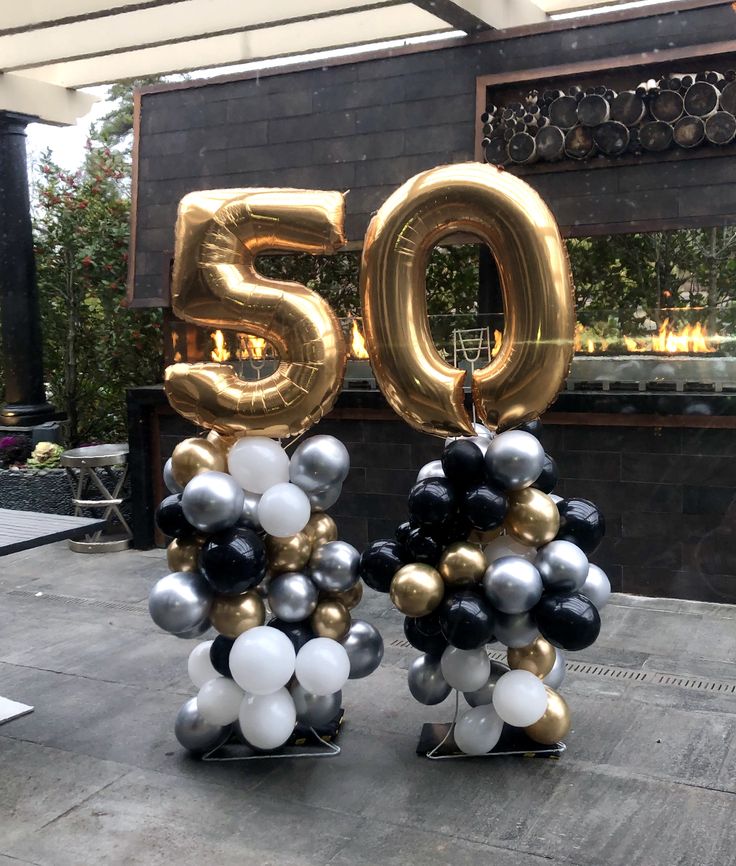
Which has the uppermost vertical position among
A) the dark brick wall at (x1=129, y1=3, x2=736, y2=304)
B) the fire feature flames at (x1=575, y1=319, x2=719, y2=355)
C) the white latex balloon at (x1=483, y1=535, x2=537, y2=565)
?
the dark brick wall at (x1=129, y1=3, x2=736, y2=304)

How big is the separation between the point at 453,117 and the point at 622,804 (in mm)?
5576

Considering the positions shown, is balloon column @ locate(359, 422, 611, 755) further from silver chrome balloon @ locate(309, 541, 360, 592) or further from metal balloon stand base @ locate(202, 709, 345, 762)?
metal balloon stand base @ locate(202, 709, 345, 762)

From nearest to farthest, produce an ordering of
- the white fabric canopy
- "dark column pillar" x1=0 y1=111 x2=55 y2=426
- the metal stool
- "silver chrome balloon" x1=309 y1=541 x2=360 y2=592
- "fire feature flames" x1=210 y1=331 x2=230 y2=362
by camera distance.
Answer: "silver chrome balloon" x1=309 y1=541 x2=360 y2=592
the white fabric canopy
"fire feature flames" x1=210 y1=331 x2=230 y2=362
the metal stool
"dark column pillar" x1=0 y1=111 x2=55 y2=426

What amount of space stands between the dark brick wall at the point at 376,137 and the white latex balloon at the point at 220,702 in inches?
181

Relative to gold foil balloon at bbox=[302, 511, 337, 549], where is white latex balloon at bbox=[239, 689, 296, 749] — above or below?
below

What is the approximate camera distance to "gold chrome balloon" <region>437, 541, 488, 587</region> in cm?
399

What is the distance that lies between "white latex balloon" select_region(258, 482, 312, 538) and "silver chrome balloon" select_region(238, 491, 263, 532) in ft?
0.25

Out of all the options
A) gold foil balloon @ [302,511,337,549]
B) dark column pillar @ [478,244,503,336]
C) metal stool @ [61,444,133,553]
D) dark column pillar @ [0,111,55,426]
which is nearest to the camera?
gold foil balloon @ [302,511,337,549]

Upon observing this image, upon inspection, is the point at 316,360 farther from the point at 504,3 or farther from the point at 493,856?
the point at 504,3

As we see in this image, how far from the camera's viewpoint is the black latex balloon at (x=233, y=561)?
3920 millimetres

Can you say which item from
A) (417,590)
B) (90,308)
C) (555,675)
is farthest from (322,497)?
(90,308)

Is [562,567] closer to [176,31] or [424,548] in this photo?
[424,548]

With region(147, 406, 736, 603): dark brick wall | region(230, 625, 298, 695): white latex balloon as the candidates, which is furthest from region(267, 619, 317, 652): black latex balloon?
region(147, 406, 736, 603): dark brick wall

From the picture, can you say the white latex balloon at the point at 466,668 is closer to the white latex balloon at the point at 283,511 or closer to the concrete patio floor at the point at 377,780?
the concrete patio floor at the point at 377,780
